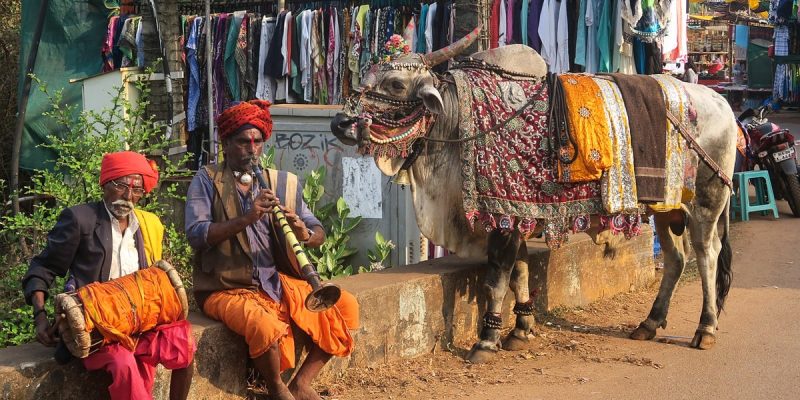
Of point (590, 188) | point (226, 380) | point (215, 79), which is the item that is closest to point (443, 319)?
point (590, 188)

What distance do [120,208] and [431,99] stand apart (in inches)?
86.0

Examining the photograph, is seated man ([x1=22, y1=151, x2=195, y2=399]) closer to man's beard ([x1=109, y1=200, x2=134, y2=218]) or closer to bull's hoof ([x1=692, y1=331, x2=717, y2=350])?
man's beard ([x1=109, y1=200, x2=134, y2=218])

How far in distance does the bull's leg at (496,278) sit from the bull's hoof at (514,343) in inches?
5.7

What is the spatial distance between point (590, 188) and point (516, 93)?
75cm

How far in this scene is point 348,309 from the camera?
16.6ft

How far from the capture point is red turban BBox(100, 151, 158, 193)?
13.9 ft

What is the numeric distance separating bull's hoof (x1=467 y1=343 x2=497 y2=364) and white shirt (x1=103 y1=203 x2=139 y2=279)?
247 cm

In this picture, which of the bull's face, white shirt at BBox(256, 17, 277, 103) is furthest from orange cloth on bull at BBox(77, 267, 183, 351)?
white shirt at BBox(256, 17, 277, 103)

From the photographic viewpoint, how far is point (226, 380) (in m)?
4.88

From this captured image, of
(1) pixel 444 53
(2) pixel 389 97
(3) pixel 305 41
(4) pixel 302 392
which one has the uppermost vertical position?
(3) pixel 305 41

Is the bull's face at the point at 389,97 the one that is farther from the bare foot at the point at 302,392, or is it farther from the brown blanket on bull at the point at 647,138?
the bare foot at the point at 302,392

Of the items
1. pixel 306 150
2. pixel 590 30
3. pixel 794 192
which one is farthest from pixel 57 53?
pixel 794 192

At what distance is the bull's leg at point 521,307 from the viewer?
21.2 ft

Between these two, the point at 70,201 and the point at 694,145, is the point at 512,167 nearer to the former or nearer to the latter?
the point at 694,145
